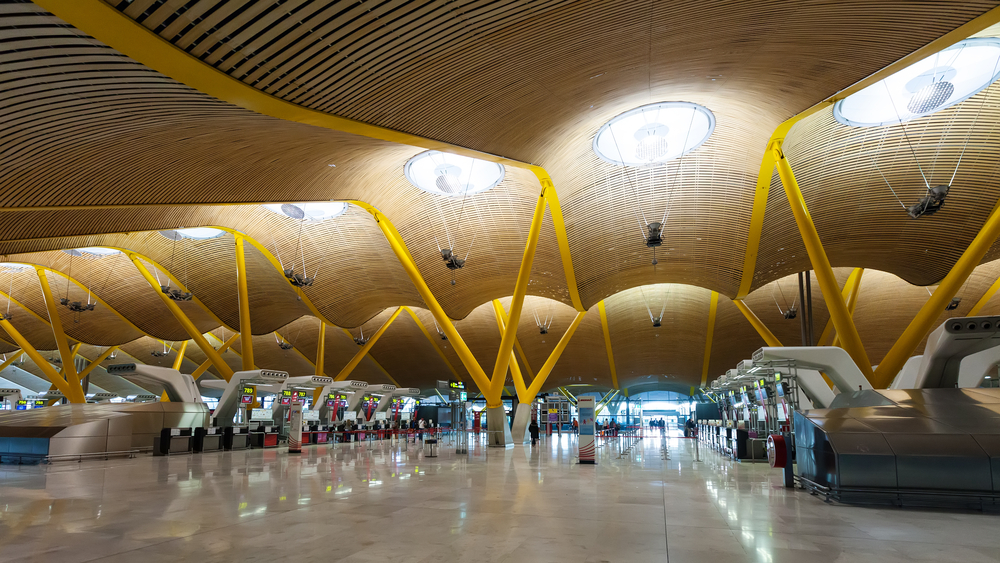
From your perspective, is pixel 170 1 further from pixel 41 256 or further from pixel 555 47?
pixel 41 256

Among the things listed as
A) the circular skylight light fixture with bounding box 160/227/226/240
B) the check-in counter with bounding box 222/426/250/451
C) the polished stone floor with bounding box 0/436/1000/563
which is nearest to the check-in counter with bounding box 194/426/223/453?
the check-in counter with bounding box 222/426/250/451

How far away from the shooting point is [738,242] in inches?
1000

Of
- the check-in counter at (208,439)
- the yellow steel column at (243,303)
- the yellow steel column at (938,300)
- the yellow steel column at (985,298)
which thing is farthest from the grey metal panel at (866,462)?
the yellow steel column at (985,298)

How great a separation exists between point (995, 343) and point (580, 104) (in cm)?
986

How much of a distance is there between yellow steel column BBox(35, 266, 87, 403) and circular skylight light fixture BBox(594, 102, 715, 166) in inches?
1343

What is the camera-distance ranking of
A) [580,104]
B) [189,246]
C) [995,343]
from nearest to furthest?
[995,343], [580,104], [189,246]

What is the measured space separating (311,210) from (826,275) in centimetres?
2227

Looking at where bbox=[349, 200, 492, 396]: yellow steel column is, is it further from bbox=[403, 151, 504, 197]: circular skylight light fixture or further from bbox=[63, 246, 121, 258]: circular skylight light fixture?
bbox=[63, 246, 121, 258]: circular skylight light fixture

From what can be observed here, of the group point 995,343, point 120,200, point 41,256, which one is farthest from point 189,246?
point 995,343

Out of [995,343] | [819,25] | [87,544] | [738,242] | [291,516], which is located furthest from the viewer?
[738,242]

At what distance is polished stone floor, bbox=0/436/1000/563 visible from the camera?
561 centimetres

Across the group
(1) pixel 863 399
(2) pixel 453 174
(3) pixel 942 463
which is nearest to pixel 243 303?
(2) pixel 453 174

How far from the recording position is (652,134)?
2156 cm

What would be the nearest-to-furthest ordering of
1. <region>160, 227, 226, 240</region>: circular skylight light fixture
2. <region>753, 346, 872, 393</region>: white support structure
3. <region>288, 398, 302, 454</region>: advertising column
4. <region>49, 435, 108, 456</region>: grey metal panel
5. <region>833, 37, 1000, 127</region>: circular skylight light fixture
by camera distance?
<region>753, 346, 872, 393</region>: white support structure → <region>833, 37, 1000, 127</region>: circular skylight light fixture → <region>49, 435, 108, 456</region>: grey metal panel → <region>288, 398, 302, 454</region>: advertising column → <region>160, 227, 226, 240</region>: circular skylight light fixture
